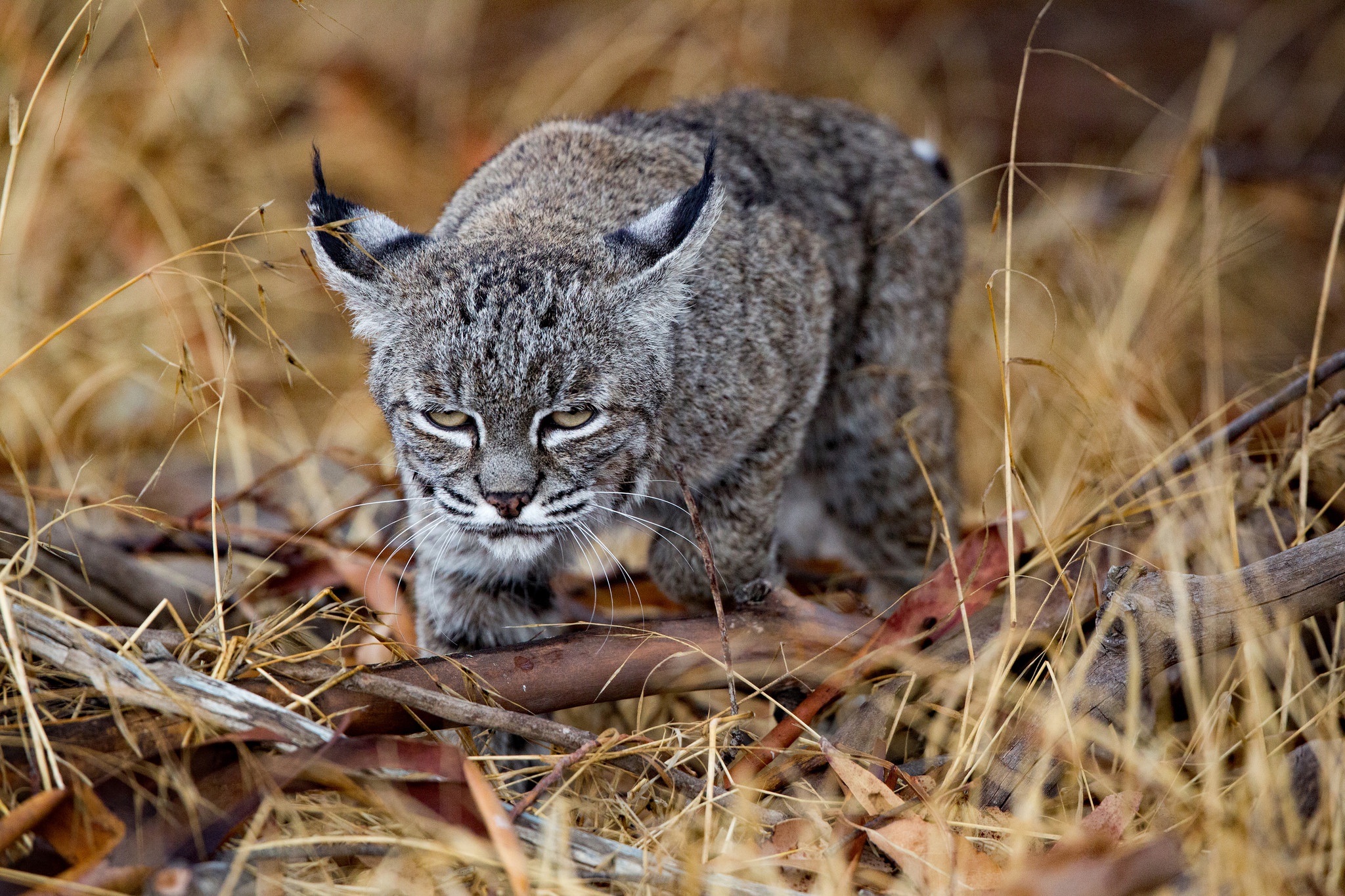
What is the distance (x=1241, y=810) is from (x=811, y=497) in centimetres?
292

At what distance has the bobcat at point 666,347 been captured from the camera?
11.3ft

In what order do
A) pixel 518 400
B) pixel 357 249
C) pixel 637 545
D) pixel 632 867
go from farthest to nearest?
pixel 637 545 → pixel 357 249 → pixel 518 400 → pixel 632 867

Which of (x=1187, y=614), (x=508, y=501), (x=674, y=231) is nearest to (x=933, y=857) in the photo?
(x=1187, y=614)

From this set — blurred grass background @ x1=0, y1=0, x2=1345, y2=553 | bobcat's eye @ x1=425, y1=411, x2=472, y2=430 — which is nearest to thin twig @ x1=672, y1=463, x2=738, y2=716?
bobcat's eye @ x1=425, y1=411, x2=472, y2=430

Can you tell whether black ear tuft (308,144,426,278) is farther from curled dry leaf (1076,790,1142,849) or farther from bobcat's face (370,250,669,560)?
curled dry leaf (1076,790,1142,849)

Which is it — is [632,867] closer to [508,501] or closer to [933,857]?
[933,857]

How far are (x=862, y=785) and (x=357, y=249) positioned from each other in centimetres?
225

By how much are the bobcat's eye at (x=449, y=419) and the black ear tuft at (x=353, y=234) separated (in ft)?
1.62

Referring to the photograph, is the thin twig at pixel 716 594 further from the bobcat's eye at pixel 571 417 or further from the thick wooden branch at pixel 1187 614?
the thick wooden branch at pixel 1187 614

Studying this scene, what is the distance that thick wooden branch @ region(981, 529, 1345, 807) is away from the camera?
293 centimetres

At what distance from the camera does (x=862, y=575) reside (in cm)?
484

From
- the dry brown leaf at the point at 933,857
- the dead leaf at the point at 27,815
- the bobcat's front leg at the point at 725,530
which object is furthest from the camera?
the bobcat's front leg at the point at 725,530

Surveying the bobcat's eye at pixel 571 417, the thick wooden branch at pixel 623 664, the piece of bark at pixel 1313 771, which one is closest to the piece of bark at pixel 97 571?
the thick wooden branch at pixel 623 664

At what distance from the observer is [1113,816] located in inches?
113
